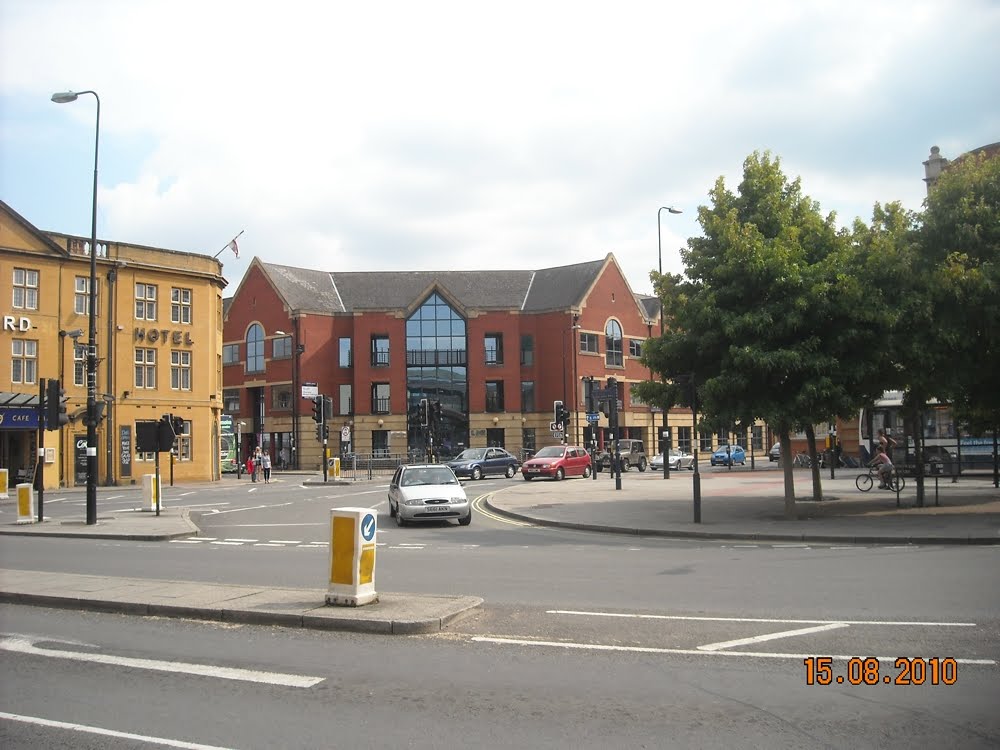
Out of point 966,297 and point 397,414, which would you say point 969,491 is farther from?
point 397,414

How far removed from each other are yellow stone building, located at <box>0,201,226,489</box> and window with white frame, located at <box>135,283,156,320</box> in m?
0.05

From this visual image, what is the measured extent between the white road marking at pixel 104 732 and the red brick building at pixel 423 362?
54.5 metres

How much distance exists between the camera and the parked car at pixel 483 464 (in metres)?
42.8

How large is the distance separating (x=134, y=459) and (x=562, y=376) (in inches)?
1181

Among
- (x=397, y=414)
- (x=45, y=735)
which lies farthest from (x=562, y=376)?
(x=45, y=735)

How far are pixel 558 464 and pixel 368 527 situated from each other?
31278mm

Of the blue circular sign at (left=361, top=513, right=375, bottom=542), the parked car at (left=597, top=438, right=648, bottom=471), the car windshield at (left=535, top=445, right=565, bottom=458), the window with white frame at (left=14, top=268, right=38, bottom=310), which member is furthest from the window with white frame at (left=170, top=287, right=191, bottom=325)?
the blue circular sign at (left=361, top=513, right=375, bottom=542)

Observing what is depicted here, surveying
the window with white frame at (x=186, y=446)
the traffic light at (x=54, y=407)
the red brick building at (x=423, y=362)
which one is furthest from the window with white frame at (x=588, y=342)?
the traffic light at (x=54, y=407)

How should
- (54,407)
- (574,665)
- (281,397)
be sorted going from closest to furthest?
(574,665) < (54,407) < (281,397)

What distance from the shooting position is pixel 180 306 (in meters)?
44.9

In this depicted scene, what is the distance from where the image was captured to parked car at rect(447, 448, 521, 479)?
42.8m

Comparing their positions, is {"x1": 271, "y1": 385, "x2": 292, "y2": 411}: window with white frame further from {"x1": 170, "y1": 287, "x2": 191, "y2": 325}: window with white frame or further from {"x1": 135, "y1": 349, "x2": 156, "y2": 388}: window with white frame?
{"x1": 135, "y1": 349, "x2": 156, "y2": 388}: window with white frame

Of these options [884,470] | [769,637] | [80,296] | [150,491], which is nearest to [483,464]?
[80,296]
